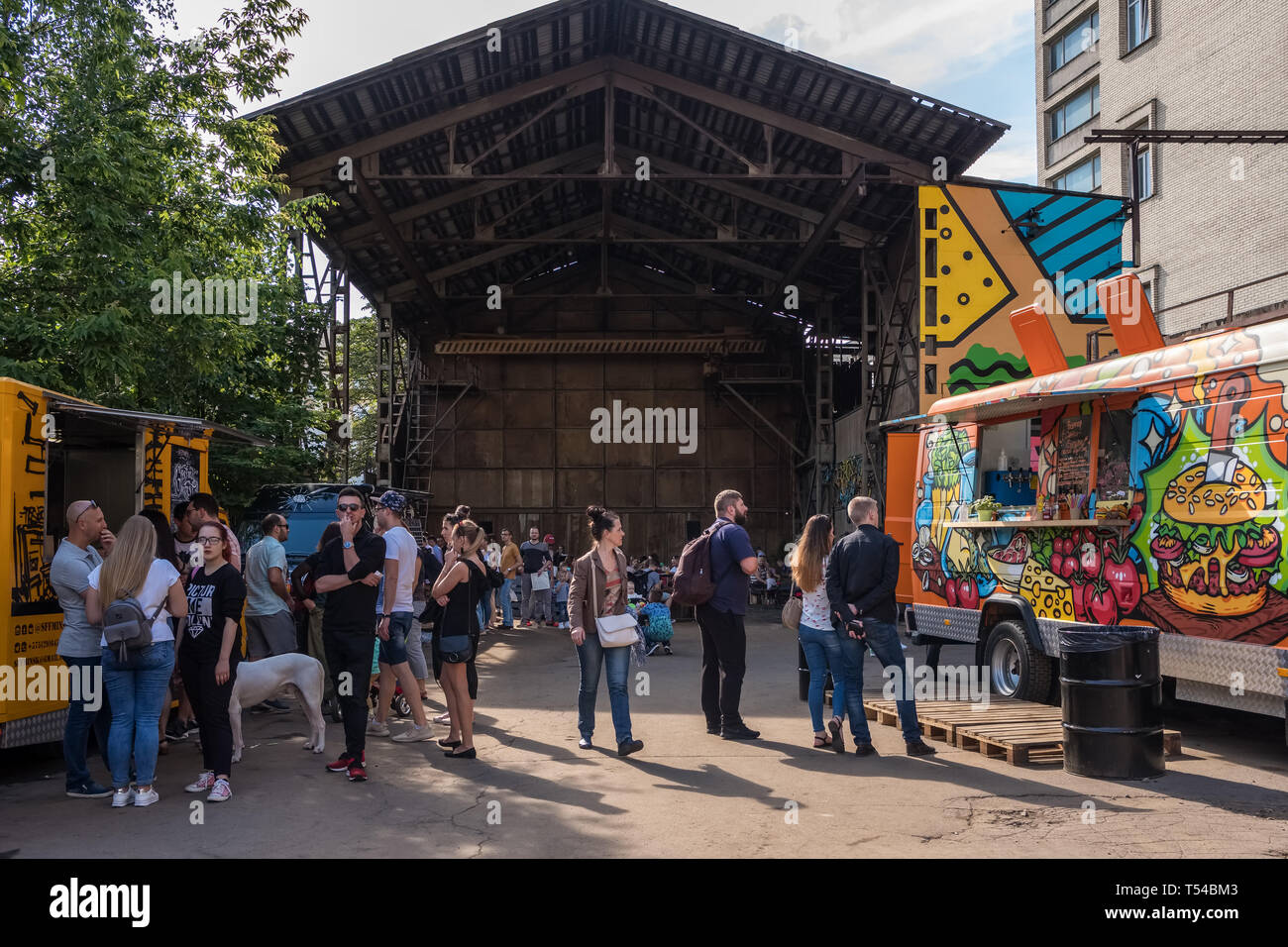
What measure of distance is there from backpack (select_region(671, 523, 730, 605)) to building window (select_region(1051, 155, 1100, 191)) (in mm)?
28528

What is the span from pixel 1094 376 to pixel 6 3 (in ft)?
31.8

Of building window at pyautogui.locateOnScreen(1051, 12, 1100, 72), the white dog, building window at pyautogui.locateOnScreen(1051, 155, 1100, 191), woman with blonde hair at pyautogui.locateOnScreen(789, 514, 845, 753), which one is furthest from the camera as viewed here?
building window at pyautogui.locateOnScreen(1051, 12, 1100, 72)

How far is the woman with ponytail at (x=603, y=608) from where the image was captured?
8008 mm

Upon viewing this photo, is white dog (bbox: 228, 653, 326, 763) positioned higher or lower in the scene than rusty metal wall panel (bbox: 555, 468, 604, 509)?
lower

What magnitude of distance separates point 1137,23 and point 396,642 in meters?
27.7

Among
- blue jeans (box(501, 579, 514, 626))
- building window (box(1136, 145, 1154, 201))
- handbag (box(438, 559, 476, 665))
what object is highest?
building window (box(1136, 145, 1154, 201))

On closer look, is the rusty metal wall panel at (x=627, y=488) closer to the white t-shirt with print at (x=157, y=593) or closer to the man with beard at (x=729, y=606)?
the man with beard at (x=729, y=606)

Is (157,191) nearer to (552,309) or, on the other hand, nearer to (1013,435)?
(1013,435)

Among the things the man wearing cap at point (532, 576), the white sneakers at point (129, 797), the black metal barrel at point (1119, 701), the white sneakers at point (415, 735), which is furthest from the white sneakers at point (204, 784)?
the man wearing cap at point (532, 576)

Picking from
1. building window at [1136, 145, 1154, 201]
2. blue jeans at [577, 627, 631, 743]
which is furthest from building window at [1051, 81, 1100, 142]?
blue jeans at [577, 627, 631, 743]

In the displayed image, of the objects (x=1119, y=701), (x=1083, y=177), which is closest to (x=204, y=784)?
(x=1119, y=701)

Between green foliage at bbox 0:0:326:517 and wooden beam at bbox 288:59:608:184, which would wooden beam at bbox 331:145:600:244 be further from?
green foliage at bbox 0:0:326:517

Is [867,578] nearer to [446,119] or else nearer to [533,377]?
[446,119]

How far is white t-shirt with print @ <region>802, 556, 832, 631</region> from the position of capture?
7966mm
